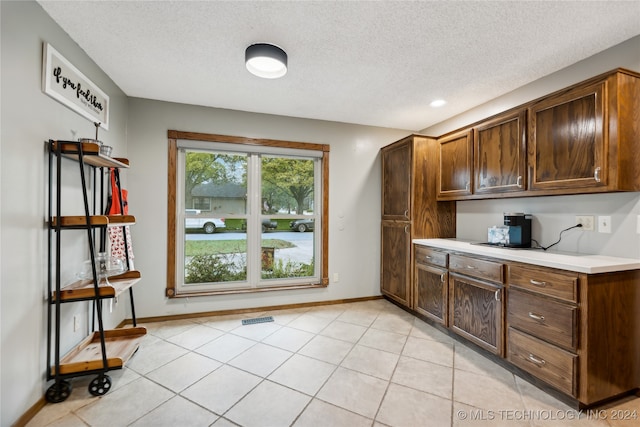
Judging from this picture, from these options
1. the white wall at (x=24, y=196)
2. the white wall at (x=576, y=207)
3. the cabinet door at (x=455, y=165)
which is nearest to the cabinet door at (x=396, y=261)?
the cabinet door at (x=455, y=165)

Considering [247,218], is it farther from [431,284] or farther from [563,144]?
[563,144]

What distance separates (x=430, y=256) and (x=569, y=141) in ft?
4.87

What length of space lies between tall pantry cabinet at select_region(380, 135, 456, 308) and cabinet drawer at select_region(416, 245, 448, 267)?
0.36 feet

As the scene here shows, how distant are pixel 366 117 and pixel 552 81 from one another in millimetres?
1775

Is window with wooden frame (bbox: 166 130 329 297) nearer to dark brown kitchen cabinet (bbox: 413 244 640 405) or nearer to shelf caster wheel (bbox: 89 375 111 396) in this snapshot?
shelf caster wheel (bbox: 89 375 111 396)

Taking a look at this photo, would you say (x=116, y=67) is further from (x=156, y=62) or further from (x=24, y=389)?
(x=24, y=389)

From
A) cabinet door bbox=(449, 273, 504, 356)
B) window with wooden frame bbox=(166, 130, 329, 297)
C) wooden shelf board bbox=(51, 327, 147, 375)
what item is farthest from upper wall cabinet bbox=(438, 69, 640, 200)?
wooden shelf board bbox=(51, 327, 147, 375)

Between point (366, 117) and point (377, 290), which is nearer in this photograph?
point (366, 117)

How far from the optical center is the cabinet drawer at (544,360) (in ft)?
5.64

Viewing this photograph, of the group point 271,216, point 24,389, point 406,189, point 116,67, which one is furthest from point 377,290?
point 116,67

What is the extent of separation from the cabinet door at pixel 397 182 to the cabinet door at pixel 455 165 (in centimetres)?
36

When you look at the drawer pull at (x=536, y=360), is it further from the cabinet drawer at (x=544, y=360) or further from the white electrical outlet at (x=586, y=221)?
the white electrical outlet at (x=586, y=221)

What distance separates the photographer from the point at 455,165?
304 cm

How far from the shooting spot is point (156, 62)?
228cm
